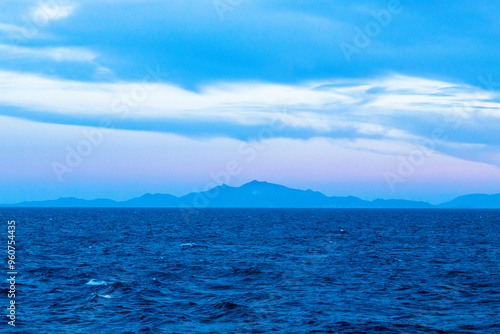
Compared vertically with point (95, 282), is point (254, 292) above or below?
below

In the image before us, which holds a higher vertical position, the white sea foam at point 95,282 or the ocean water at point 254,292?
the white sea foam at point 95,282

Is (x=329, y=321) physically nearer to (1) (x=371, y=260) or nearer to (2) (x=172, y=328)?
(2) (x=172, y=328)

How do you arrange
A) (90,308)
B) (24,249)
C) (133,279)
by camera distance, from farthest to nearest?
(24,249) → (133,279) → (90,308)

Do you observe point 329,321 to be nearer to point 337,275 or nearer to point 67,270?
point 337,275

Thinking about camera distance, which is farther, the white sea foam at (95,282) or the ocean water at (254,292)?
the white sea foam at (95,282)

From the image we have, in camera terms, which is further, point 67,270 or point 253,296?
point 67,270

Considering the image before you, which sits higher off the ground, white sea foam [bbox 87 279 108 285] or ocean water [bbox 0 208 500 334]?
white sea foam [bbox 87 279 108 285]

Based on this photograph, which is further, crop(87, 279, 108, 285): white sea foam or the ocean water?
crop(87, 279, 108, 285): white sea foam

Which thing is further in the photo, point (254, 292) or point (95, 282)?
point (95, 282)

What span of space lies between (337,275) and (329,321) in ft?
61.0

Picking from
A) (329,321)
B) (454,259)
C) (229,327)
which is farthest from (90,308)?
(454,259)

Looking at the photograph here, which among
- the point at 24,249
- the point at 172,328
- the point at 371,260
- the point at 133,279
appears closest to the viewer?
the point at 172,328

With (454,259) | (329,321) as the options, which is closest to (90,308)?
(329,321)

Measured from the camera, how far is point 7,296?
40406 mm
